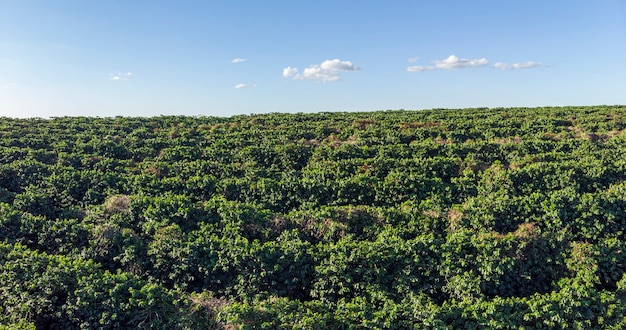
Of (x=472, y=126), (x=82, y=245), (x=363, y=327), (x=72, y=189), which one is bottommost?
(x=363, y=327)

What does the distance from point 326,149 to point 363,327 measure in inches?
550

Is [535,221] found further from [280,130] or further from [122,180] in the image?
[280,130]

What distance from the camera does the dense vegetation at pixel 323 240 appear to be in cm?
961

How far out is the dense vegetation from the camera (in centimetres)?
961

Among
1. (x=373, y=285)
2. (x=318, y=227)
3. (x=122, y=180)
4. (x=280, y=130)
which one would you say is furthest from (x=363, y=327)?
(x=280, y=130)

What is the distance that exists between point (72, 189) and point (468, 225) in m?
16.6

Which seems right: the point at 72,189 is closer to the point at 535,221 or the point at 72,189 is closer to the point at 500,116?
the point at 535,221

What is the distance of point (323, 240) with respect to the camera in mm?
13312

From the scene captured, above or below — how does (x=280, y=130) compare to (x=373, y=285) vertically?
above

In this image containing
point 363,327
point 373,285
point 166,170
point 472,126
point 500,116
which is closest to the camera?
point 363,327

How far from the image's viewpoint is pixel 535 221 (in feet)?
43.9

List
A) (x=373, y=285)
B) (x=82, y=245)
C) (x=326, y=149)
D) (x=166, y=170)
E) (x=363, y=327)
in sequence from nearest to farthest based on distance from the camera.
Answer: (x=363, y=327) → (x=373, y=285) → (x=82, y=245) → (x=166, y=170) → (x=326, y=149)

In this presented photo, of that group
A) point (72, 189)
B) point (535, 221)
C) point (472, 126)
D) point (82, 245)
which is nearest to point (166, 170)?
point (72, 189)

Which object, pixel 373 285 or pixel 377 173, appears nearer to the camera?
pixel 373 285
